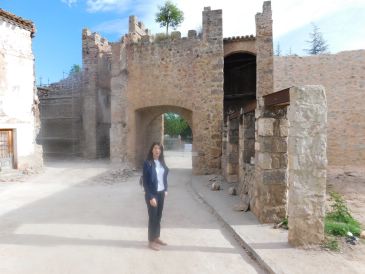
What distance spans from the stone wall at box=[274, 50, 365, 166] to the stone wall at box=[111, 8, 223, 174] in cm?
388

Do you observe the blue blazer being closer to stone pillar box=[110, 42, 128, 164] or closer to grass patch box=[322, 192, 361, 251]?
grass patch box=[322, 192, 361, 251]

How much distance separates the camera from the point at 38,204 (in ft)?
27.5

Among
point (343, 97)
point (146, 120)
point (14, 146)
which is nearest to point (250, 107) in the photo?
point (343, 97)

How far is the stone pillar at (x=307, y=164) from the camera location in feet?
15.8

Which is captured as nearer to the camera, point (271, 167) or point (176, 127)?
point (271, 167)

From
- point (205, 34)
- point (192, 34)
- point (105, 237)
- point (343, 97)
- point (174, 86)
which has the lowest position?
point (105, 237)

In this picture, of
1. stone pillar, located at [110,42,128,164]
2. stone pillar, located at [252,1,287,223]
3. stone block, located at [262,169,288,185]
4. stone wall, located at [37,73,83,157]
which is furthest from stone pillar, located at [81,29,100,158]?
stone block, located at [262,169,288,185]

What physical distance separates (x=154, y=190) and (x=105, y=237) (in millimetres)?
1330

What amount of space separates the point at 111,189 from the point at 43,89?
13619 mm

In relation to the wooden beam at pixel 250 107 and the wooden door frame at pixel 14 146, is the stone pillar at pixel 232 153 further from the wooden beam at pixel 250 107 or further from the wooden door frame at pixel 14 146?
the wooden door frame at pixel 14 146

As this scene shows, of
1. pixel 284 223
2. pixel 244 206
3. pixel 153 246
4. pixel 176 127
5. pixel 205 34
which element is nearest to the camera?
pixel 153 246

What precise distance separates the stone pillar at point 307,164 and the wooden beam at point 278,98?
337 millimetres

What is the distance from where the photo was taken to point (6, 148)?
44.7 ft

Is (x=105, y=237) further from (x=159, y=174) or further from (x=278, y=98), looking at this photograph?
(x=278, y=98)
